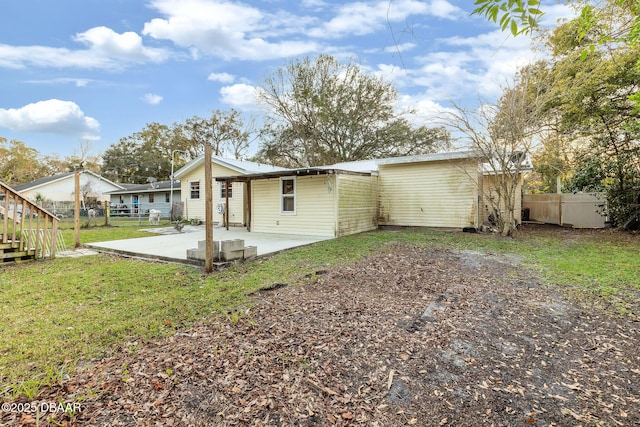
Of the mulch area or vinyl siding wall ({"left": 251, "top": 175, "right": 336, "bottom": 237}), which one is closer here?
the mulch area

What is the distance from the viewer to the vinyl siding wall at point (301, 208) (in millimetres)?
10367

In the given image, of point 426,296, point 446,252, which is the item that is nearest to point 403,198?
point 446,252

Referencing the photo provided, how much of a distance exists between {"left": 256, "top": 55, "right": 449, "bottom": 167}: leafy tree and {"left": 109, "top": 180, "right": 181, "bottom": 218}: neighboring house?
9.43 metres

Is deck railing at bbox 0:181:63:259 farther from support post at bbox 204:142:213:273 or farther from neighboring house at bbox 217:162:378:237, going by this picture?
neighboring house at bbox 217:162:378:237

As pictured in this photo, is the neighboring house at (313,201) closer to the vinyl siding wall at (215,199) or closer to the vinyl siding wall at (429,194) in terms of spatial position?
the vinyl siding wall at (429,194)

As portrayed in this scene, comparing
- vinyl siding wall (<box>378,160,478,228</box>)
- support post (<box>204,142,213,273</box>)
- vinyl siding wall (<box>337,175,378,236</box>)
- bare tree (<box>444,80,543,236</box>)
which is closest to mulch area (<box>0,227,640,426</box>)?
support post (<box>204,142,213,273</box>)

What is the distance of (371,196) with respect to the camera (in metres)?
12.5

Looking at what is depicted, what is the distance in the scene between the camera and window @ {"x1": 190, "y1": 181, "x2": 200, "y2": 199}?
17.0 m

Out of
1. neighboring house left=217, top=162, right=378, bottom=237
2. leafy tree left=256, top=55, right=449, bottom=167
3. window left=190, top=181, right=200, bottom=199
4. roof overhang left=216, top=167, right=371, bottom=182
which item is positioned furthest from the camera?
leafy tree left=256, top=55, right=449, bottom=167

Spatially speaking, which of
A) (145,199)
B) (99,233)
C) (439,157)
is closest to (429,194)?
(439,157)

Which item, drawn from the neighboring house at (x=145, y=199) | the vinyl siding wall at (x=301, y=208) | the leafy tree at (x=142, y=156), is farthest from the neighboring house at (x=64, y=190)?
the vinyl siding wall at (x=301, y=208)

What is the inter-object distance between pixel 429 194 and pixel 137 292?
10151 millimetres

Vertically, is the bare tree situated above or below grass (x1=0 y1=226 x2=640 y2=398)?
above

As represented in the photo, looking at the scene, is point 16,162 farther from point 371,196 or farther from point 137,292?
point 137,292
